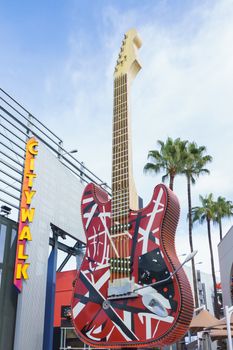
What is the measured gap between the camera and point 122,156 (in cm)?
980

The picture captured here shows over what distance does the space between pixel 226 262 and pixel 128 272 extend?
1779 cm

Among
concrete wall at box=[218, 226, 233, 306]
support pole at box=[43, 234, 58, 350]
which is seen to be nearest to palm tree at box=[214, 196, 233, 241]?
concrete wall at box=[218, 226, 233, 306]

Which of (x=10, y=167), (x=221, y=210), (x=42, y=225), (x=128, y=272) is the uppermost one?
(x=221, y=210)

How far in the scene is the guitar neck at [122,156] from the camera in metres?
9.13

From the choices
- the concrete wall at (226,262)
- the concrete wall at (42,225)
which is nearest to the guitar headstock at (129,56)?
the concrete wall at (42,225)

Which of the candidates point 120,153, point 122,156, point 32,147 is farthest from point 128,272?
point 32,147

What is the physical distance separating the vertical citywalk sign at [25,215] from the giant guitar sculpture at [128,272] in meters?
5.06

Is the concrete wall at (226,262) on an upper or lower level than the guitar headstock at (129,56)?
lower

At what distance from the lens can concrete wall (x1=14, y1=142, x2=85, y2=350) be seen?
45.2 feet

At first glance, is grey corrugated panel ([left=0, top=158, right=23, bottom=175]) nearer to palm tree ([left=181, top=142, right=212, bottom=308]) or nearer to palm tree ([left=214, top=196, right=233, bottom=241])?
palm tree ([left=181, top=142, right=212, bottom=308])

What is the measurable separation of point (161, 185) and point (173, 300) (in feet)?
7.99

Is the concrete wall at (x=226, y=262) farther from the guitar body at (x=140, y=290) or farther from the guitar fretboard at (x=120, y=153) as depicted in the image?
the guitar body at (x=140, y=290)

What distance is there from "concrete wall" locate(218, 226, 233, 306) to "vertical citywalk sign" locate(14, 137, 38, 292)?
40.7 ft

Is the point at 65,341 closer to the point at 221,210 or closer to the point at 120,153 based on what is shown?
the point at 120,153
